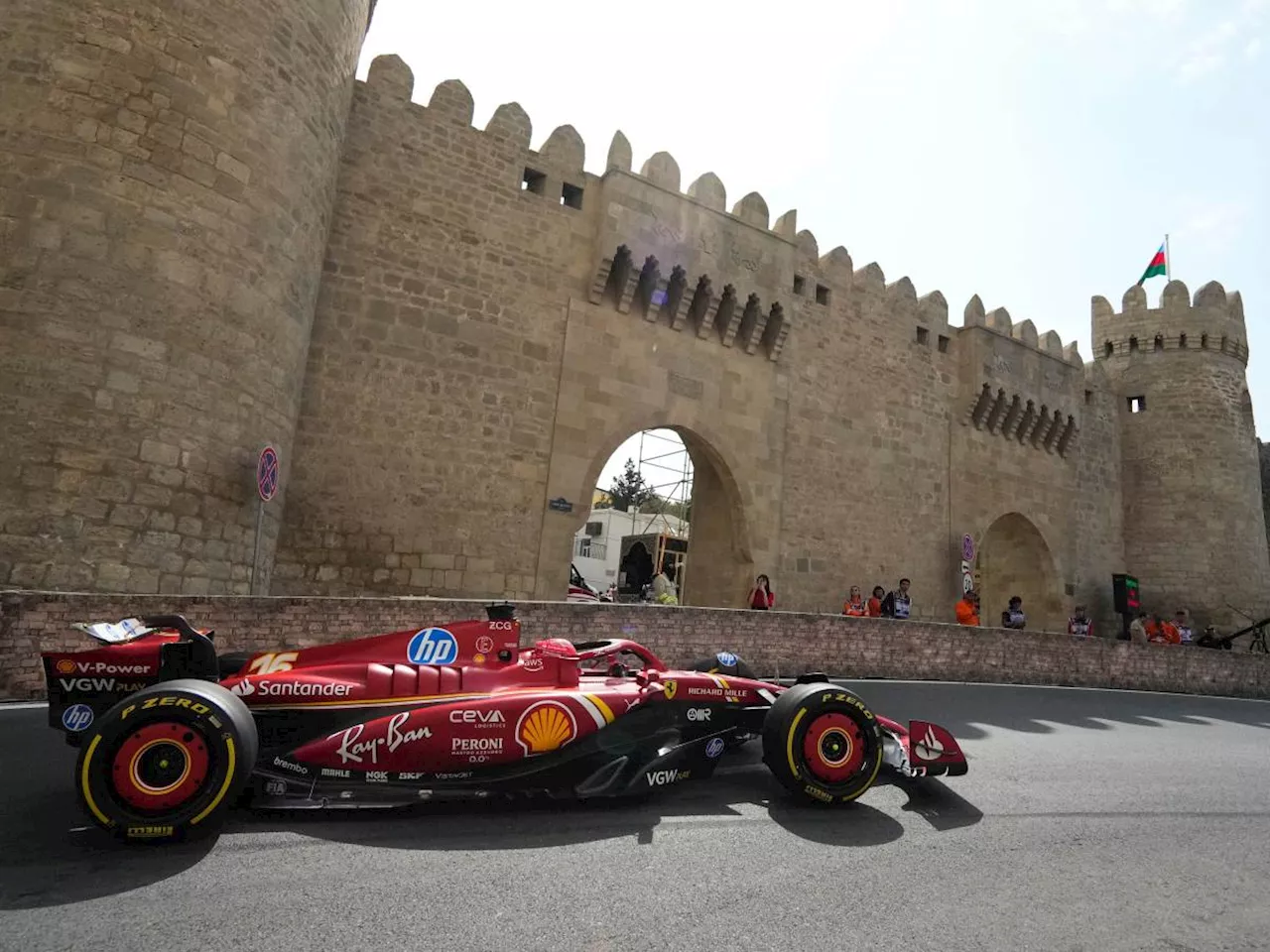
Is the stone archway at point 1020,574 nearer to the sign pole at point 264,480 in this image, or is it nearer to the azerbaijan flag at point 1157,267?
the azerbaijan flag at point 1157,267

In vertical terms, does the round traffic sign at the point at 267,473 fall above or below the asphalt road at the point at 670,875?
above

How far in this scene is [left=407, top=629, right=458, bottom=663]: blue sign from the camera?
3.98 meters

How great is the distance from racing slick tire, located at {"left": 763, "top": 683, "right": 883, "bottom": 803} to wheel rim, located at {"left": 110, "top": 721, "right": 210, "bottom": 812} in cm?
261

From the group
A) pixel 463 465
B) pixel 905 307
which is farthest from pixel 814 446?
pixel 463 465

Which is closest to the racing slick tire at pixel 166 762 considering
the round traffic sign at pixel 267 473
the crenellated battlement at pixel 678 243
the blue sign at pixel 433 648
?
the blue sign at pixel 433 648

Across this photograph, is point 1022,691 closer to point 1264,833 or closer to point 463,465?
point 1264,833

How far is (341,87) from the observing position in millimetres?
10773

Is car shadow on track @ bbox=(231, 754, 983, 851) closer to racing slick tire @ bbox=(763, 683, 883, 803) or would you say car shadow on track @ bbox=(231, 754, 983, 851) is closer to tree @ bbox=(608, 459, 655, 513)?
racing slick tire @ bbox=(763, 683, 883, 803)

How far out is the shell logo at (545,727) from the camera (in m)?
3.66

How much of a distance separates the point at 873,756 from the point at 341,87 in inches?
432

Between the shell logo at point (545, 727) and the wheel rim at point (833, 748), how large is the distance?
1.23 meters

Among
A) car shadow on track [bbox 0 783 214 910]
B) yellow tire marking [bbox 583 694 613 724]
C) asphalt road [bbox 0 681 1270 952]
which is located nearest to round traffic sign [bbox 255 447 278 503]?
asphalt road [bbox 0 681 1270 952]

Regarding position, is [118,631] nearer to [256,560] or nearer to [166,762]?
[166,762]

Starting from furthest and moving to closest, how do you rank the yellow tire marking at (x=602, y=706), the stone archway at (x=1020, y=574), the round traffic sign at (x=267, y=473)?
the stone archway at (x=1020, y=574) → the round traffic sign at (x=267, y=473) → the yellow tire marking at (x=602, y=706)
